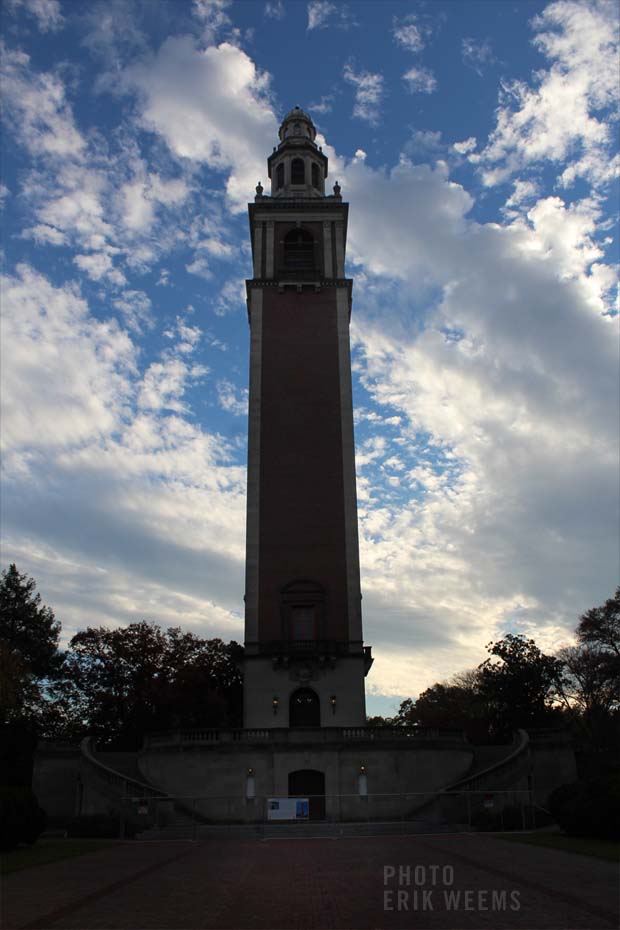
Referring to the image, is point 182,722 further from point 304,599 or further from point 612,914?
point 612,914

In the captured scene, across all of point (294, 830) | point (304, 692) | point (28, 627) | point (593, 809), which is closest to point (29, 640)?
point (28, 627)

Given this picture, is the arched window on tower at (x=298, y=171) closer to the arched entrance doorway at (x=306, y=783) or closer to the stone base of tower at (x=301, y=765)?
the stone base of tower at (x=301, y=765)

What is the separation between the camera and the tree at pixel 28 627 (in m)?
67.7

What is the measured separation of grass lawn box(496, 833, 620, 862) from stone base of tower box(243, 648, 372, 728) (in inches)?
784

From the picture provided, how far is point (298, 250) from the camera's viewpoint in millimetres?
62938

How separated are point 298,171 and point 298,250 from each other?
1026 centimetres

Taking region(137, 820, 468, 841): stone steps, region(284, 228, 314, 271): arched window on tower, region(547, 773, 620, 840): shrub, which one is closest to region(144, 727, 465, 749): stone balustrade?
region(137, 820, 468, 841): stone steps

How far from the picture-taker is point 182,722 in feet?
209

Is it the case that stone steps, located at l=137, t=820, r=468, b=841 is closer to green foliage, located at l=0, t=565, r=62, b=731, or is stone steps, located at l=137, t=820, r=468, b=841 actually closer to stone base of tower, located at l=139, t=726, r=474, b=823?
stone base of tower, located at l=139, t=726, r=474, b=823

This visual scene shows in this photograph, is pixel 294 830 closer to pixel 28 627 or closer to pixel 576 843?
pixel 576 843

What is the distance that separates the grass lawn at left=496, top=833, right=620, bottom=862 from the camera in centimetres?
1995

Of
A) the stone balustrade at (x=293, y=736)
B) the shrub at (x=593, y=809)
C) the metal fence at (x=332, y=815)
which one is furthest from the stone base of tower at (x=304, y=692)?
the shrub at (x=593, y=809)

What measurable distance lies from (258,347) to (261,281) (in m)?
5.84

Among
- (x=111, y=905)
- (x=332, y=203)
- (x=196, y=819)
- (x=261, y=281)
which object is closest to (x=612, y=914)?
(x=111, y=905)
